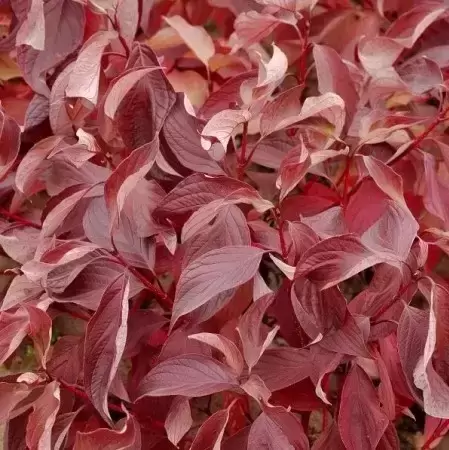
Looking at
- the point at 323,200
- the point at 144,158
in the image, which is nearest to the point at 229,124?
the point at 144,158

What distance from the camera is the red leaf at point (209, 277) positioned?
0.52 m

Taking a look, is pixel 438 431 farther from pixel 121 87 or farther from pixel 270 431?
pixel 121 87

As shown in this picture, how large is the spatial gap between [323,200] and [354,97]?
10 cm

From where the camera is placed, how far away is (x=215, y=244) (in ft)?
1.83

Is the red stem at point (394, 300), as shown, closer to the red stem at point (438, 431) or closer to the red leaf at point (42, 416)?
the red stem at point (438, 431)

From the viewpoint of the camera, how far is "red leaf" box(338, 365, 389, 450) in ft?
1.75

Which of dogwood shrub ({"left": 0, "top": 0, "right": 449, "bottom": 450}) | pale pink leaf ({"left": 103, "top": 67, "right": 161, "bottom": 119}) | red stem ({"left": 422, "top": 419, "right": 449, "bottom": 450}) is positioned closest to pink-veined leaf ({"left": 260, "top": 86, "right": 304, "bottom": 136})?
dogwood shrub ({"left": 0, "top": 0, "right": 449, "bottom": 450})

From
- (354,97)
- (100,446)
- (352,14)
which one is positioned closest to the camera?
(100,446)

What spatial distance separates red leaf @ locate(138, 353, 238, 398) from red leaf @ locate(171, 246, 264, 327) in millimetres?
38

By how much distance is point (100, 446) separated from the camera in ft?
1.64

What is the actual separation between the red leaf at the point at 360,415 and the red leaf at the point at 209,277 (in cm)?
12

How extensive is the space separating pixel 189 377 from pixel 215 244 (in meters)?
0.11

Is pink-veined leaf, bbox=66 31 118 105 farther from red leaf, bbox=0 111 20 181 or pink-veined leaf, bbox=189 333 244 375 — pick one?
pink-veined leaf, bbox=189 333 244 375

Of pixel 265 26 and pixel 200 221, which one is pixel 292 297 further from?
pixel 265 26
